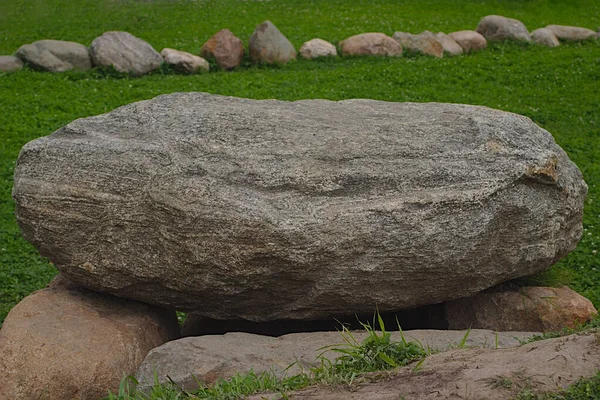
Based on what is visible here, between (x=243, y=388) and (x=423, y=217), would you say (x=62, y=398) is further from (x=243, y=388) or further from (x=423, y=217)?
(x=423, y=217)

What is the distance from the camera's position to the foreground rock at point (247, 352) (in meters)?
5.41

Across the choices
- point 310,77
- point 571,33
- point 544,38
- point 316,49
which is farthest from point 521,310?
point 571,33

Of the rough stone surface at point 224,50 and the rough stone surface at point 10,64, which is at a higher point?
the rough stone surface at point 224,50

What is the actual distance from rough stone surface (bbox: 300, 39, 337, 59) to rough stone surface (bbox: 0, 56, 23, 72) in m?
4.57

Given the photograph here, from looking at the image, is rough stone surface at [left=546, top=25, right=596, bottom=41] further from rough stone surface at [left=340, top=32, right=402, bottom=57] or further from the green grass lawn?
rough stone surface at [left=340, top=32, right=402, bottom=57]

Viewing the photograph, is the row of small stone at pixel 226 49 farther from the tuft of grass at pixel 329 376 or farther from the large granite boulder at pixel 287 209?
the tuft of grass at pixel 329 376

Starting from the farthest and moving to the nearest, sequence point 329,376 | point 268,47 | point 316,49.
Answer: point 316,49
point 268,47
point 329,376

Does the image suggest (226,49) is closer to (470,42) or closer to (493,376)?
(470,42)

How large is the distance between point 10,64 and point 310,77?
4649 millimetres

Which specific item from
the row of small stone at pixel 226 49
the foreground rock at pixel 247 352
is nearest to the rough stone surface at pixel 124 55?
the row of small stone at pixel 226 49

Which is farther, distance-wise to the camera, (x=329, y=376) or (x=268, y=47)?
(x=268, y=47)

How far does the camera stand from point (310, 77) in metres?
13.6

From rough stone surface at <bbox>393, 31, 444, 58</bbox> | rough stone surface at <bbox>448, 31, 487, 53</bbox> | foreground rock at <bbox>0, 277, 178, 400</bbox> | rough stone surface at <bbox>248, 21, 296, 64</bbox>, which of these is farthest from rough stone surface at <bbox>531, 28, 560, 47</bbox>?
foreground rock at <bbox>0, 277, 178, 400</bbox>

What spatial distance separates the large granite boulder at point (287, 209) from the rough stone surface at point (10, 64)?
775 cm
